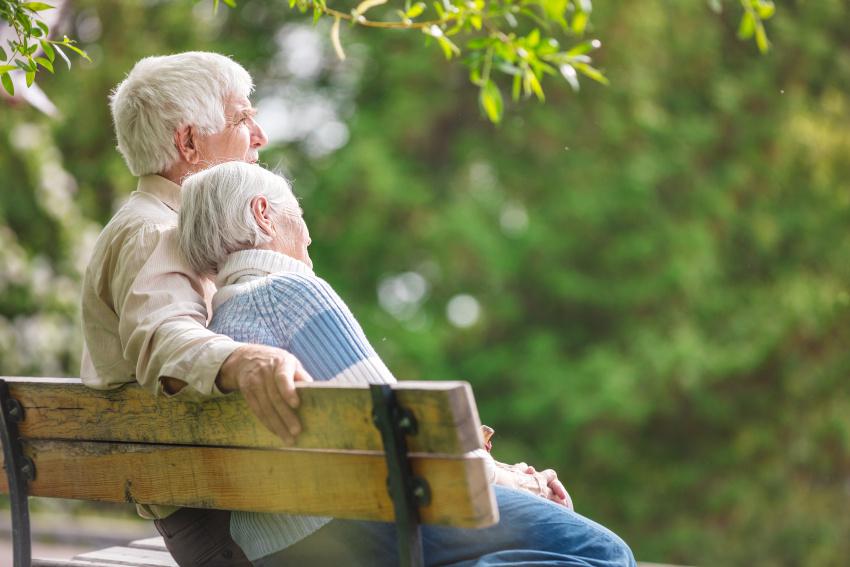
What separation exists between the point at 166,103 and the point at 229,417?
91 centimetres

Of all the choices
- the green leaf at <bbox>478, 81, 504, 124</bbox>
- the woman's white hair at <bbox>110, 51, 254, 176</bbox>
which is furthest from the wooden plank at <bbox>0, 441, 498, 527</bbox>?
the green leaf at <bbox>478, 81, 504, 124</bbox>

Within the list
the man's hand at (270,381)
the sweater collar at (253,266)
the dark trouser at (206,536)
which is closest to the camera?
the man's hand at (270,381)

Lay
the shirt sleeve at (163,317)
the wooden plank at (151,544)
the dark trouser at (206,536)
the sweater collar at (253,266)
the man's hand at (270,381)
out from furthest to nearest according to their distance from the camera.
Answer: the wooden plank at (151,544), the dark trouser at (206,536), the sweater collar at (253,266), the shirt sleeve at (163,317), the man's hand at (270,381)

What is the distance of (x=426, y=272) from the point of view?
1124 centimetres

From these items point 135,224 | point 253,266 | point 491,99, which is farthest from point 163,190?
point 491,99

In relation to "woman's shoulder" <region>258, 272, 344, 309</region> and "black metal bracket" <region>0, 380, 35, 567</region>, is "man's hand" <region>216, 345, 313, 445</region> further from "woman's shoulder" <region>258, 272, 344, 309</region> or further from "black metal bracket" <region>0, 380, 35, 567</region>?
"black metal bracket" <region>0, 380, 35, 567</region>

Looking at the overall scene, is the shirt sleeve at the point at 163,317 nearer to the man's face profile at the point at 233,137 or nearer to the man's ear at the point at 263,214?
the man's ear at the point at 263,214

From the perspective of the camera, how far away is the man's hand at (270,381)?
6.44ft

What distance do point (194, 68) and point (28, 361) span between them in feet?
29.0

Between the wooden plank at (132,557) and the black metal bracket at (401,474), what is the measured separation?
3.34ft

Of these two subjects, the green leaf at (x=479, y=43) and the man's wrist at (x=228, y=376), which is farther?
the green leaf at (x=479, y=43)

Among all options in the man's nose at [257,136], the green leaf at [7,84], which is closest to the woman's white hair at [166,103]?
the man's nose at [257,136]

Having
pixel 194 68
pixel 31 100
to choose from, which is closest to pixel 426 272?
pixel 31 100

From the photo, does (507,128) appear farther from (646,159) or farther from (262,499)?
(262,499)
